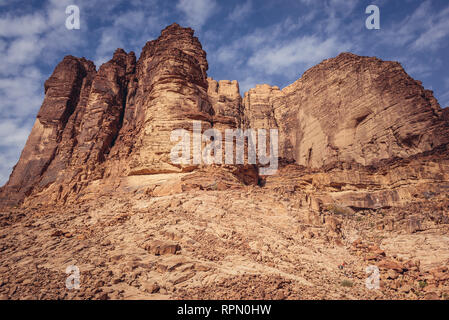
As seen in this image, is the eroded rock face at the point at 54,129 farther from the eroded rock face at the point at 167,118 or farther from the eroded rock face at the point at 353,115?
the eroded rock face at the point at 353,115

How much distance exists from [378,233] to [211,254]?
38.2ft

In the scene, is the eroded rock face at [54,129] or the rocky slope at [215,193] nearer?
the rocky slope at [215,193]

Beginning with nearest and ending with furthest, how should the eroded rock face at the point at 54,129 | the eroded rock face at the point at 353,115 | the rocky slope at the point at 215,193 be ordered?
the rocky slope at the point at 215,193, the eroded rock face at the point at 353,115, the eroded rock face at the point at 54,129

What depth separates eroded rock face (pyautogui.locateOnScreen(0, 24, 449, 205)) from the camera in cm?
2147

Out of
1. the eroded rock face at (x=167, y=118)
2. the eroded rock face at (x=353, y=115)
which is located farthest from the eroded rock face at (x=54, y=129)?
the eroded rock face at (x=353, y=115)

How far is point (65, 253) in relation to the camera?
1010 cm

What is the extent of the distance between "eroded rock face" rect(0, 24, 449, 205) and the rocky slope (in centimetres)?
14

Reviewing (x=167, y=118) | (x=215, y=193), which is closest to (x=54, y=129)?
(x=167, y=118)

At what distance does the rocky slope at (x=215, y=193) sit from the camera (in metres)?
8.94

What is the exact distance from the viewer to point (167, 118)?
69.4 feet

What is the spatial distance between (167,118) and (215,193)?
8368mm

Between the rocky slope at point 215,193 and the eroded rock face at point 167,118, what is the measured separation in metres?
0.14

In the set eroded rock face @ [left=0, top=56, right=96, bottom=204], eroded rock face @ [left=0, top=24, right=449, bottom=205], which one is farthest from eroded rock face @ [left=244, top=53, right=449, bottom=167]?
eroded rock face @ [left=0, top=56, right=96, bottom=204]
